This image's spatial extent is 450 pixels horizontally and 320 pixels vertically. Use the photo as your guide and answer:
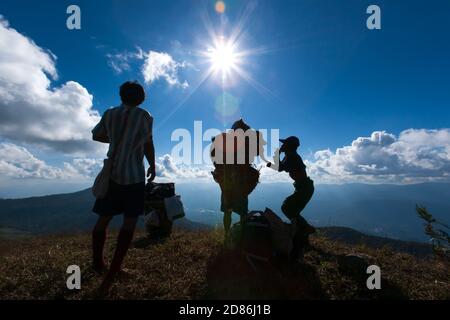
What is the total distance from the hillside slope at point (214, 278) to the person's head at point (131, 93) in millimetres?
3314

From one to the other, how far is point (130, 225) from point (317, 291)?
11.7 ft

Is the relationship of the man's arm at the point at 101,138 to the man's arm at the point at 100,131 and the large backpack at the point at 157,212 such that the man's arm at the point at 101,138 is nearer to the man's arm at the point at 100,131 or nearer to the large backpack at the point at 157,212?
the man's arm at the point at 100,131

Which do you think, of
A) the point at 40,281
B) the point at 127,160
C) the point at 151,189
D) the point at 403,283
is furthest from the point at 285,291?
the point at 151,189

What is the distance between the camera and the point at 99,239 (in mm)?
5586

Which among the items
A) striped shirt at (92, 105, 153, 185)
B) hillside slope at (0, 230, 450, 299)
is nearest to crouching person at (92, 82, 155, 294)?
striped shirt at (92, 105, 153, 185)

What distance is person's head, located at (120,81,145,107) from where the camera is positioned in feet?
18.2

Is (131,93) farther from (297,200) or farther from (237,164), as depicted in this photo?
(297,200)

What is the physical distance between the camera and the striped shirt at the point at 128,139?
5.23m

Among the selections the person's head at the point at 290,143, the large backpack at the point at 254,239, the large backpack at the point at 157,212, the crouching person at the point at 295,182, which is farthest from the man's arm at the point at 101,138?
the large backpack at the point at 157,212

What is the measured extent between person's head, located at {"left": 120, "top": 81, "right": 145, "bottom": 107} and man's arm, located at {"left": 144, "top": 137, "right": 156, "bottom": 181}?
0.78m

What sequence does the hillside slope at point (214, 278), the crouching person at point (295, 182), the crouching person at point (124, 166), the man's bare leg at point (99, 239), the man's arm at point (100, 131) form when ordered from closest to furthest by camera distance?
the hillside slope at point (214, 278) → the crouching person at point (124, 166) → the man's bare leg at point (99, 239) → the man's arm at point (100, 131) → the crouching person at point (295, 182)

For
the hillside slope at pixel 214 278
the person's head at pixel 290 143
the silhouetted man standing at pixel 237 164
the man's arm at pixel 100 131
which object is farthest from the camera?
the silhouetted man standing at pixel 237 164

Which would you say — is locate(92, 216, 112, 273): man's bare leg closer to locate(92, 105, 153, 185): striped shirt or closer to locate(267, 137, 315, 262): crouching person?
locate(92, 105, 153, 185): striped shirt

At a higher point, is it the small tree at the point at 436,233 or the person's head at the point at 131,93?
the person's head at the point at 131,93
